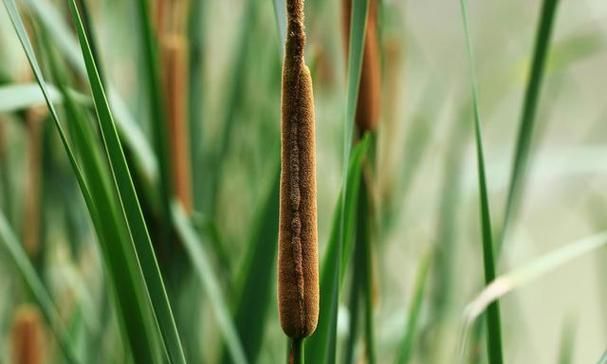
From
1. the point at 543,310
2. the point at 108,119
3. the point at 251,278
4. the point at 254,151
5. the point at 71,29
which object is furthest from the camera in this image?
the point at 543,310

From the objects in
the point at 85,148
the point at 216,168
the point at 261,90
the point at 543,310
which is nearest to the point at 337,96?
the point at 261,90

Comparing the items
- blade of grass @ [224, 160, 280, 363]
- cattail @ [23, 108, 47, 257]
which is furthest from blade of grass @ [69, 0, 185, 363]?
cattail @ [23, 108, 47, 257]

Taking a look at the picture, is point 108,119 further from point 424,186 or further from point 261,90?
point 424,186

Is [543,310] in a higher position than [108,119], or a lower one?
lower

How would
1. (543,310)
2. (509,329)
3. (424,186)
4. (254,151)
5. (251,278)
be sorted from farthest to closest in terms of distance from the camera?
(543,310) < (424,186) < (509,329) < (254,151) < (251,278)

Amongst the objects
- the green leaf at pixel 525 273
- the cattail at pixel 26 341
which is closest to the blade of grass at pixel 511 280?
the green leaf at pixel 525 273

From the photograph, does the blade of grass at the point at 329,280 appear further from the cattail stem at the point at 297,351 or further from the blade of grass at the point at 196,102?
the blade of grass at the point at 196,102

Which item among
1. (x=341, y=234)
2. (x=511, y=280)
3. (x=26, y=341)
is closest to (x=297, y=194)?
(x=341, y=234)
